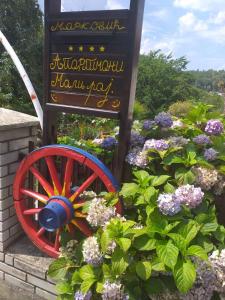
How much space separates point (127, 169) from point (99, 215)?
0.51m

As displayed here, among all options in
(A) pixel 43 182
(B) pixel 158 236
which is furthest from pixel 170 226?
(A) pixel 43 182

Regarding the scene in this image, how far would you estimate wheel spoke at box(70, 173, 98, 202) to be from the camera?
6.95 feet

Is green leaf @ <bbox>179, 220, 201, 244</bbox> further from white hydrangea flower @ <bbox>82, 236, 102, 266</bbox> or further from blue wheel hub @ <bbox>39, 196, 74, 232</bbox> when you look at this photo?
blue wheel hub @ <bbox>39, 196, 74, 232</bbox>

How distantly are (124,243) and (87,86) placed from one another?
108 cm

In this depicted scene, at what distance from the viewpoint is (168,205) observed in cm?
165

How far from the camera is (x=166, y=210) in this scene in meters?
1.66

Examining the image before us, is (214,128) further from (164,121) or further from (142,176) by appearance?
(142,176)

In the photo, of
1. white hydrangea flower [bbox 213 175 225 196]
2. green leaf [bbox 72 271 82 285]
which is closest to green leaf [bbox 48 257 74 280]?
green leaf [bbox 72 271 82 285]

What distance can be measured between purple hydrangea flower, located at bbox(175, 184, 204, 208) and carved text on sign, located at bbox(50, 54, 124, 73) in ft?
2.71

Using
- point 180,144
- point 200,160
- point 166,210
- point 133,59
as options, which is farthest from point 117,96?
point 166,210

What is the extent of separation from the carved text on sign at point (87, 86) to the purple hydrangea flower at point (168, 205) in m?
0.78

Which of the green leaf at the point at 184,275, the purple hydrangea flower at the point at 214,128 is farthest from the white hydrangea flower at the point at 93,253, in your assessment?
the purple hydrangea flower at the point at 214,128

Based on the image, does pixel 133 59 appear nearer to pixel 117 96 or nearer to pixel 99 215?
pixel 117 96

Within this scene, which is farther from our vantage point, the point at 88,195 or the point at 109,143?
the point at 109,143
